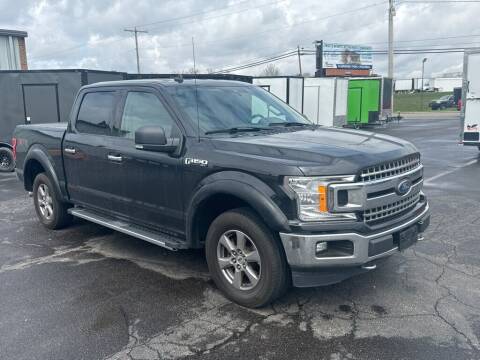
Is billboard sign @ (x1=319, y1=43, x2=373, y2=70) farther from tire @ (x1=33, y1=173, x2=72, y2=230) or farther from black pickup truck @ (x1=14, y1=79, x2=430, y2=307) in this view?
black pickup truck @ (x1=14, y1=79, x2=430, y2=307)

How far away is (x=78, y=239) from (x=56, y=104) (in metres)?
7.48

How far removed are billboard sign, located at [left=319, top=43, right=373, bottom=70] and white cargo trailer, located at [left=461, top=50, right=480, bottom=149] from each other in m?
36.0

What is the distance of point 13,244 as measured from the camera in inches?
243

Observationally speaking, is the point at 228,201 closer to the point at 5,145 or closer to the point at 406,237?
the point at 406,237

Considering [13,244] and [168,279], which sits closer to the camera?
[168,279]

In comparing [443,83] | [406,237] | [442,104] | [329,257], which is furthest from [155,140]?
[443,83]

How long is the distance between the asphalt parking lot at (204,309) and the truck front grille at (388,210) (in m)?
0.78

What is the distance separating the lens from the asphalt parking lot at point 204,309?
351 centimetres

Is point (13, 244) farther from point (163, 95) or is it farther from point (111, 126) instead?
point (163, 95)

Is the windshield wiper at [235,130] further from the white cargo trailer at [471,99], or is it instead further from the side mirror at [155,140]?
the white cargo trailer at [471,99]

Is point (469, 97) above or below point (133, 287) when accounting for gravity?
above

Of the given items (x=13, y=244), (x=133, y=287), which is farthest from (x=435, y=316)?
(x=13, y=244)

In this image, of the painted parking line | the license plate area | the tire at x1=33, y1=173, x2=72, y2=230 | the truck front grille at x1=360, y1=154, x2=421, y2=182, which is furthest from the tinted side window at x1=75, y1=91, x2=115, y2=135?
the painted parking line

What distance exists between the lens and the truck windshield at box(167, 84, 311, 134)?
185 inches
